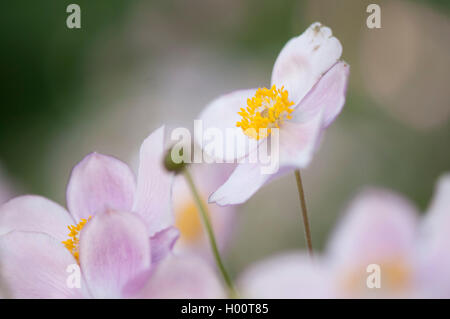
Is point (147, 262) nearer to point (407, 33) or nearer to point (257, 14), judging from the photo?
point (407, 33)

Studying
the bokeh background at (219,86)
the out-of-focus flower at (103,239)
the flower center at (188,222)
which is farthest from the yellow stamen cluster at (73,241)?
the bokeh background at (219,86)

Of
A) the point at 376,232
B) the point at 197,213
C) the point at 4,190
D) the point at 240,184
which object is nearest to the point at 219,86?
the point at 4,190

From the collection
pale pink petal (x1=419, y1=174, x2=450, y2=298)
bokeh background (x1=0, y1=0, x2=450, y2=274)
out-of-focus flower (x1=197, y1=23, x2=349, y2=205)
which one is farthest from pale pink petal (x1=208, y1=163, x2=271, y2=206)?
bokeh background (x1=0, y1=0, x2=450, y2=274)

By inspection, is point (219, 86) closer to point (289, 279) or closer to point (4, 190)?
point (4, 190)

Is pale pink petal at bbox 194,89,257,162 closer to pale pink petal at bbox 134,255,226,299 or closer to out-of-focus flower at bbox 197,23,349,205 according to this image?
out-of-focus flower at bbox 197,23,349,205

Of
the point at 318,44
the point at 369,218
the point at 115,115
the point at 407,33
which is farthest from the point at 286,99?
the point at 115,115

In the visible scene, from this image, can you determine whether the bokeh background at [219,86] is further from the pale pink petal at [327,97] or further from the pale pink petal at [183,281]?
the pale pink petal at [183,281]

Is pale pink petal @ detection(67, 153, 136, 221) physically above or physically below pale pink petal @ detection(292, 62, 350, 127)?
below
